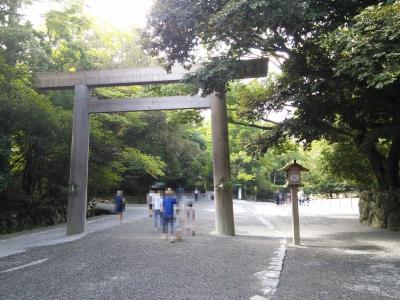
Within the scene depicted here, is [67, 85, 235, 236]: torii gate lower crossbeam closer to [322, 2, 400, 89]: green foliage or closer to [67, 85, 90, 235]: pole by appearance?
[67, 85, 90, 235]: pole

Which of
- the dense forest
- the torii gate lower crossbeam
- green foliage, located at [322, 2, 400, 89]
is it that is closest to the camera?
green foliage, located at [322, 2, 400, 89]

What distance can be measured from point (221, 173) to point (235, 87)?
6.83 metres

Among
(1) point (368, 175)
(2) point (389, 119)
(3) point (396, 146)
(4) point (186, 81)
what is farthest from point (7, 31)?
(1) point (368, 175)

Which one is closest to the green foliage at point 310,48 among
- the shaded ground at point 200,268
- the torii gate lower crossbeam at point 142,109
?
the torii gate lower crossbeam at point 142,109

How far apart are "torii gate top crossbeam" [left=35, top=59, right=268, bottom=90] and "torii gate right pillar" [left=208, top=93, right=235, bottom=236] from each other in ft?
4.36

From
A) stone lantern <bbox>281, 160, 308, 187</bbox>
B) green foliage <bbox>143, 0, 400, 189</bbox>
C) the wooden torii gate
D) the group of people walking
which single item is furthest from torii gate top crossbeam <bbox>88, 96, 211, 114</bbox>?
stone lantern <bbox>281, 160, 308, 187</bbox>

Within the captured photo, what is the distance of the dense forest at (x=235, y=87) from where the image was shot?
662 centimetres

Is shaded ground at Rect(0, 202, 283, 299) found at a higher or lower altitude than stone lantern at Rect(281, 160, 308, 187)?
lower

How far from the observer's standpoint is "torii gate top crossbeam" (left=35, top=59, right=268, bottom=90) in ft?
34.6

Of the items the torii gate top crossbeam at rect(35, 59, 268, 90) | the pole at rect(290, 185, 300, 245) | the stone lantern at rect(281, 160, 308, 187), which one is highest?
the torii gate top crossbeam at rect(35, 59, 268, 90)

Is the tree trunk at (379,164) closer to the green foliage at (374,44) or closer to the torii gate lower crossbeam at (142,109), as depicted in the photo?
the torii gate lower crossbeam at (142,109)

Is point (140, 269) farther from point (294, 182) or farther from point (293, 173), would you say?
point (293, 173)

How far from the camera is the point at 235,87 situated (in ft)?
55.0

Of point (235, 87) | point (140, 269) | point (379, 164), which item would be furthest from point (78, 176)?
point (379, 164)
